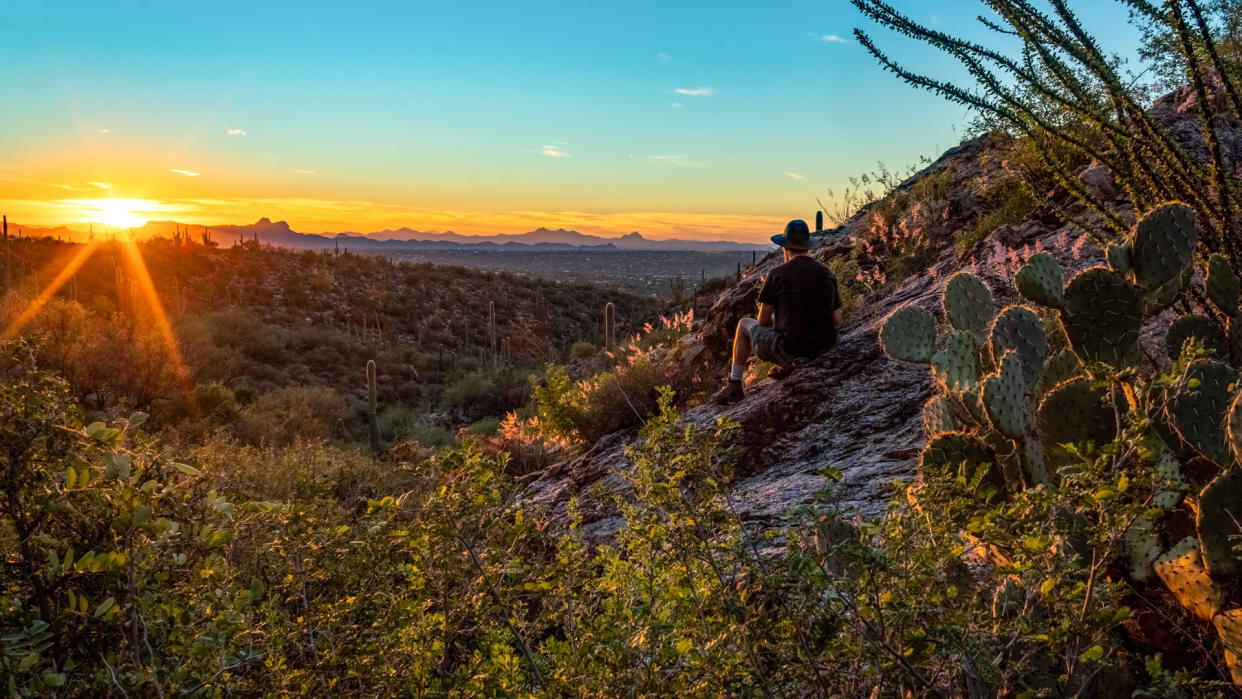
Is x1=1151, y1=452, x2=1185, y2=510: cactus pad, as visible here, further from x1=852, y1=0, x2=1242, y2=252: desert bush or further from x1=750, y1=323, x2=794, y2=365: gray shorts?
x1=750, y1=323, x2=794, y2=365: gray shorts

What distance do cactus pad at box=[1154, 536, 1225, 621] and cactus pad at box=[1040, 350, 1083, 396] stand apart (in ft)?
3.19

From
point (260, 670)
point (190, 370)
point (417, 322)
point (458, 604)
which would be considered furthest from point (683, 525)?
point (417, 322)

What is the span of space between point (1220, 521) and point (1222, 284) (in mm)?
1589

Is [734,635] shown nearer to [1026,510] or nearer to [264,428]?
[1026,510]

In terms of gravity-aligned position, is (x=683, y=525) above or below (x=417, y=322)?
above

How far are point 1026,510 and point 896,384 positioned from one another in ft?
13.1

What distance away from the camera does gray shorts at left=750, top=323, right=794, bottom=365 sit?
666 cm

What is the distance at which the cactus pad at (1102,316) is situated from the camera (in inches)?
124

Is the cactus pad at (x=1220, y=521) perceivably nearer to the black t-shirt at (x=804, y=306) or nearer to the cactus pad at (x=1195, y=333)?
the cactus pad at (x=1195, y=333)

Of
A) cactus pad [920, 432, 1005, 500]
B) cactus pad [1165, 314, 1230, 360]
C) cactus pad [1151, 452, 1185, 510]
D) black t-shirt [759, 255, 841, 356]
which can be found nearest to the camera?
cactus pad [1151, 452, 1185, 510]

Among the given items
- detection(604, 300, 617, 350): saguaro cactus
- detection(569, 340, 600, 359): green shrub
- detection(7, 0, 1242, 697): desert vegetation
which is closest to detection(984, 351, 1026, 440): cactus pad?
detection(7, 0, 1242, 697): desert vegetation

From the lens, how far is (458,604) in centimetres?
241

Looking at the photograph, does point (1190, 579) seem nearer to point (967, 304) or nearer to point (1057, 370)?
point (1057, 370)

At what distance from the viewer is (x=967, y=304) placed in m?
3.93
